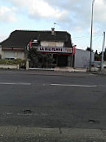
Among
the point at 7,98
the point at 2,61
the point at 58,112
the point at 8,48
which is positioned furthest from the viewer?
the point at 8,48

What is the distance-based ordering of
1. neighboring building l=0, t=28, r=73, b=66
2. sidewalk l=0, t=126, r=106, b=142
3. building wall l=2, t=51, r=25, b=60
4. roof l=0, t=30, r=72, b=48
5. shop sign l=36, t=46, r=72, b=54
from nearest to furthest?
sidewalk l=0, t=126, r=106, b=142 < shop sign l=36, t=46, r=72, b=54 < neighboring building l=0, t=28, r=73, b=66 < building wall l=2, t=51, r=25, b=60 < roof l=0, t=30, r=72, b=48

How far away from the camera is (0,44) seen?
142 feet

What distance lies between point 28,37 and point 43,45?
5294 millimetres

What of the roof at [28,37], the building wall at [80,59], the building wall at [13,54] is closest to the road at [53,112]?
the building wall at [13,54]

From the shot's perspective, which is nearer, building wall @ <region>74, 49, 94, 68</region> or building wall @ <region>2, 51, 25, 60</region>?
building wall @ <region>2, 51, 25, 60</region>

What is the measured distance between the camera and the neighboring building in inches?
1559

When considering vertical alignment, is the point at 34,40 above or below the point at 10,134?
above

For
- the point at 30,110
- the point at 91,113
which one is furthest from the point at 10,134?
the point at 91,113

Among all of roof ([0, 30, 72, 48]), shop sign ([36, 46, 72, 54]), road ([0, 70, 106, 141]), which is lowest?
road ([0, 70, 106, 141])

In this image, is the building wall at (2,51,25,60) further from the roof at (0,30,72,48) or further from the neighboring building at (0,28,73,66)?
the roof at (0,30,72,48)

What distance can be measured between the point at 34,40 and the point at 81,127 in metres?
37.2

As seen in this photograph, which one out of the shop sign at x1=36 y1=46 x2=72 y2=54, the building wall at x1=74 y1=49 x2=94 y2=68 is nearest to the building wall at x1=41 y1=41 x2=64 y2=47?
the building wall at x1=74 y1=49 x2=94 y2=68

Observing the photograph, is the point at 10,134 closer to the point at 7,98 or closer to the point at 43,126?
the point at 43,126

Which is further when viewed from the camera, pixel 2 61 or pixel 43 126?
pixel 2 61
